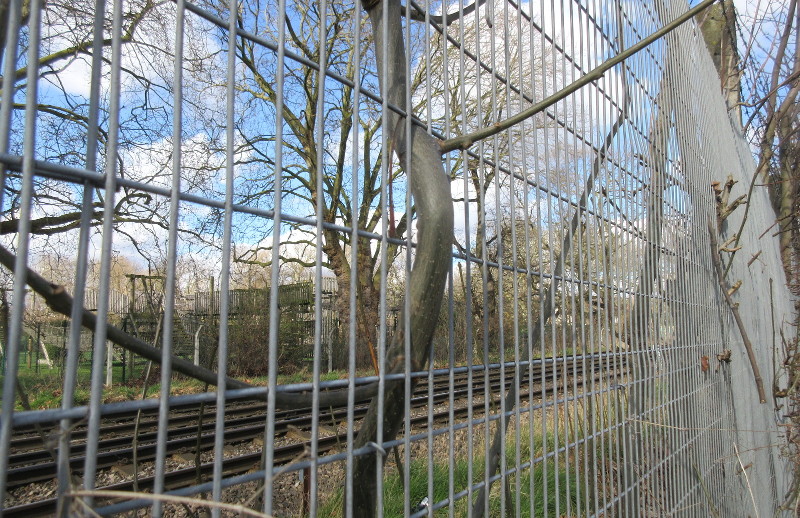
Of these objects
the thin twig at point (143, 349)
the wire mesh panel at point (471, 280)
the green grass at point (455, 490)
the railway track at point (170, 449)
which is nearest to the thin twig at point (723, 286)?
the wire mesh panel at point (471, 280)

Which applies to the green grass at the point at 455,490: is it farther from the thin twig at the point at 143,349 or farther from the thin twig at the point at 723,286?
the thin twig at the point at 143,349

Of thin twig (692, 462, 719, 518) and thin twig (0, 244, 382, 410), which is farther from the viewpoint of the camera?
thin twig (692, 462, 719, 518)

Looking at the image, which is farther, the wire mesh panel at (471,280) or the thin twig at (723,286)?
the thin twig at (723,286)

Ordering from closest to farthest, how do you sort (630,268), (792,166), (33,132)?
(33,132), (630,268), (792,166)

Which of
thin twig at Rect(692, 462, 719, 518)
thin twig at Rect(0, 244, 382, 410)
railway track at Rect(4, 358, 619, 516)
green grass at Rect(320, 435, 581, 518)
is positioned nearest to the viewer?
thin twig at Rect(0, 244, 382, 410)

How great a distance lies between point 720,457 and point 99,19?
4.23m

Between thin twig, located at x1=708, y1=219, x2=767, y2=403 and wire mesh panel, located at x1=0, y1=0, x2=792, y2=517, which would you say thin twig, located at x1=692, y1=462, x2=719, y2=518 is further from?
thin twig, located at x1=708, y1=219, x2=767, y2=403

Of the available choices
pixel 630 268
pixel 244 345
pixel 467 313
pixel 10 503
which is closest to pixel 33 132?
pixel 467 313

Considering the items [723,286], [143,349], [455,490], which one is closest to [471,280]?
[143,349]

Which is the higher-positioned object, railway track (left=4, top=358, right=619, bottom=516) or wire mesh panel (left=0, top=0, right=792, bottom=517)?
wire mesh panel (left=0, top=0, right=792, bottom=517)

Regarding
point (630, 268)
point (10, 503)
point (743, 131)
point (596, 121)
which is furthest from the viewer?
point (743, 131)

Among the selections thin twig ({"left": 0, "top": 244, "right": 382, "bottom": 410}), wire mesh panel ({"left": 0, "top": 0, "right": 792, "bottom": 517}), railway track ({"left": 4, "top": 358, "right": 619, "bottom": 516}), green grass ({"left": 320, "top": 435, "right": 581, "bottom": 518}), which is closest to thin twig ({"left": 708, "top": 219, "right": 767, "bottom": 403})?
wire mesh panel ({"left": 0, "top": 0, "right": 792, "bottom": 517})

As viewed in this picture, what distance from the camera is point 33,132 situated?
69cm

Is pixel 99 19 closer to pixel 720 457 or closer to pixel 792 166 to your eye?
pixel 720 457
